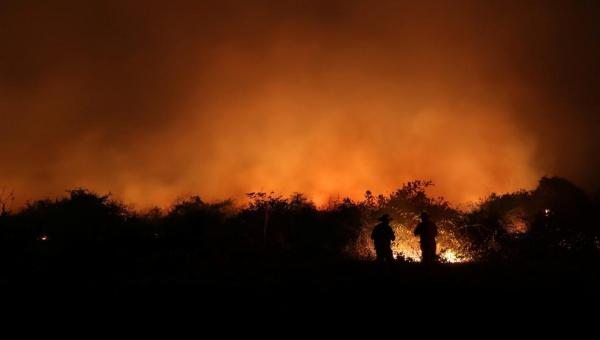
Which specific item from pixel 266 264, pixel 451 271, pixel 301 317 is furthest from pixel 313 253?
pixel 301 317

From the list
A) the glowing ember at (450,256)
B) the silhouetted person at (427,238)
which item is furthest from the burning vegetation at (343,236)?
the silhouetted person at (427,238)

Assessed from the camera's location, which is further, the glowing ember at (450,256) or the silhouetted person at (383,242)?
the glowing ember at (450,256)

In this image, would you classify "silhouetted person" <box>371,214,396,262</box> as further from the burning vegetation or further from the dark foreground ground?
the burning vegetation

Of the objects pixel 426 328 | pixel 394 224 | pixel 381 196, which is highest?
pixel 381 196

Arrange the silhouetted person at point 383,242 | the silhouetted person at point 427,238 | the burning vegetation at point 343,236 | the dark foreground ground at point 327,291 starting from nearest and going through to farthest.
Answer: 1. the dark foreground ground at point 327,291
2. the silhouetted person at point 383,242
3. the silhouetted person at point 427,238
4. the burning vegetation at point 343,236

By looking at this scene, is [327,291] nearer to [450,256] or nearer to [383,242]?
[383,242]

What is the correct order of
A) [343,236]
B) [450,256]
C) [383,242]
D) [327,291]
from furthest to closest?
[343,236] → [450,256] → [383,242] → [327,291]

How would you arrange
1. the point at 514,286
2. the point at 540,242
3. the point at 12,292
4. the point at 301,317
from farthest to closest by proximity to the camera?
the point at 540,242 → the point at 12,292 → the point at 514,286 → the point at 301,317

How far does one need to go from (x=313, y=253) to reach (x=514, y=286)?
438 inches

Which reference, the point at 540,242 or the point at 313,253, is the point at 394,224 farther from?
the point at 540,242

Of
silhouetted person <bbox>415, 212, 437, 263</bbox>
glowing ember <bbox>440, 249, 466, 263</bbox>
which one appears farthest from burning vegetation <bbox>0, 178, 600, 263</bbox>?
silhouetted person <bbox>415, 212, 437, 263</bbox>

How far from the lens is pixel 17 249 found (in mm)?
20391

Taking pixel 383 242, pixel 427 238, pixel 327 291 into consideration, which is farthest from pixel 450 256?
pixel 327 291

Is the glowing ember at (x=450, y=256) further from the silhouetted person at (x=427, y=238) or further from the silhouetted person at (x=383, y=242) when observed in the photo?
the silhouetted person at (x=383, y=242)
